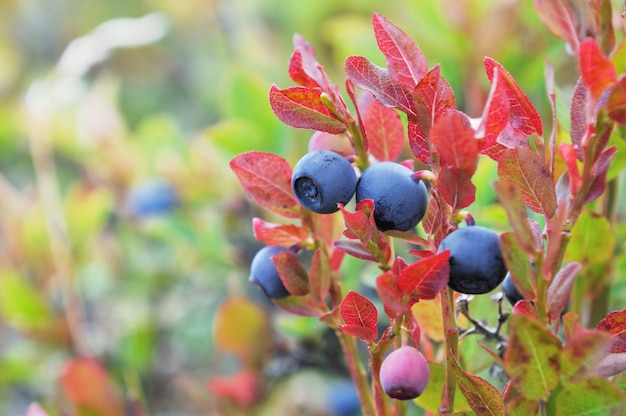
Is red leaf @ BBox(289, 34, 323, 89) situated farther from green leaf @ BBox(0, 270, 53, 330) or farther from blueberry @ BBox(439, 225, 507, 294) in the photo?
green leaf @ BBox(0, 270, 53, 330)

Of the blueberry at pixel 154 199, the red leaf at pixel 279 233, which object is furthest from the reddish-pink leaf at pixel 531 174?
the blueberry at pixel 154 199

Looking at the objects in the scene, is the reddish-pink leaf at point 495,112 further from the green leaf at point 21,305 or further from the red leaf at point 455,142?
the green leaf at point 21,305

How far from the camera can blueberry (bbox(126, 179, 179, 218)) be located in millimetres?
1487

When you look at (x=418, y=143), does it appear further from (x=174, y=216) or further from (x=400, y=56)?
(x=174, y=216)


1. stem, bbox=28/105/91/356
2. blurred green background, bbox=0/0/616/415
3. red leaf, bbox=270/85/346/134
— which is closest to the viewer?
red leaf, bbox=270/85/346/134

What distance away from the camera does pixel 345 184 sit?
Answer: 567 millimetres

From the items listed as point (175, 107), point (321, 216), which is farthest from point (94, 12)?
point (321, 216)

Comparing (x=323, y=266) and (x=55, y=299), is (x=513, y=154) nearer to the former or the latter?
(x=323, y=266)

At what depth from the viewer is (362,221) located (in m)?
0.54

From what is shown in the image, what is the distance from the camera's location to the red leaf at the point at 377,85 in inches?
22.5

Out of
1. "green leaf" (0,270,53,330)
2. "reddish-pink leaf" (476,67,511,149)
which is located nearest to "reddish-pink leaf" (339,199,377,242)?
"reddish-pink leaf" (476,67,511,149)

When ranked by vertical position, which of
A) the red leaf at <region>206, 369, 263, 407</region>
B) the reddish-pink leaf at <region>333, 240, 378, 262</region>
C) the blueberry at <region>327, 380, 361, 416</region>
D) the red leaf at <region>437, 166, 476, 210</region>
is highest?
the red leaf at <region>437, 166, 476, 210</region>

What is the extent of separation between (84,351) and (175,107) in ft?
→ 5.37

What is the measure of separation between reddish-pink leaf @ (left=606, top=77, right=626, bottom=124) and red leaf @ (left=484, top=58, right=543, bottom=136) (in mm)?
69
